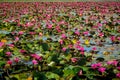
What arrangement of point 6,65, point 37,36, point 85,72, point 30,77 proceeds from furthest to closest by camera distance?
point 37,36 → point 6,65 → point 85,72 → point 30,77

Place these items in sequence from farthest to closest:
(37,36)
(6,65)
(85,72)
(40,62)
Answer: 1. (37,36)
2. (40,62)
3. (6,65)
4. (85,72)

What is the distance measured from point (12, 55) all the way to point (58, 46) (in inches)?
48.8

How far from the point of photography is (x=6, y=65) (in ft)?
15.7

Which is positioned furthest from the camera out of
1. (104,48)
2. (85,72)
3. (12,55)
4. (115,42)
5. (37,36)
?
(37,36)

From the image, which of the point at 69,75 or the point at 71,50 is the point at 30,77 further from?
the point at 71,50

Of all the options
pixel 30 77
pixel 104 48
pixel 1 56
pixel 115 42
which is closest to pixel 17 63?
A: pixel 1 56

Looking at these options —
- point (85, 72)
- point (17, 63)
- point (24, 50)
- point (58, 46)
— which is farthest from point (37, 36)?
point (85, 72)

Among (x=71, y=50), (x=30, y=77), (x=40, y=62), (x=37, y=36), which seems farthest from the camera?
(x=37, y=36)

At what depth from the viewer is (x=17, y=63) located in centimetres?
527

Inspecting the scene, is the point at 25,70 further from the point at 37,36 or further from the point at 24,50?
the point at 37,36

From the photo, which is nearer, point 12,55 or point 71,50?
point 12,55

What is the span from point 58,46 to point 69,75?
2571 millimetres

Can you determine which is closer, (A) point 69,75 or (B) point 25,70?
(A) point 69,75

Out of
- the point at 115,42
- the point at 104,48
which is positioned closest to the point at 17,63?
the point at 104,48
